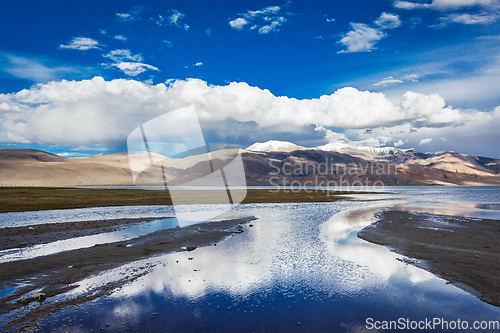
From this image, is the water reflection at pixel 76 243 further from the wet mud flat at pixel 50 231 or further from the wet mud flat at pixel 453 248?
the wet mud flat at pixel 453 248

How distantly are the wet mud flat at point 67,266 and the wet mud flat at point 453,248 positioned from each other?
1524cm

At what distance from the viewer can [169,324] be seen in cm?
1026

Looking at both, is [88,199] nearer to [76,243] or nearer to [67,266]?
[76,243]

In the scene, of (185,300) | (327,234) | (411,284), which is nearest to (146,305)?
(185,300)

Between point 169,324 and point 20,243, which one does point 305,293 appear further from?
point 20,243

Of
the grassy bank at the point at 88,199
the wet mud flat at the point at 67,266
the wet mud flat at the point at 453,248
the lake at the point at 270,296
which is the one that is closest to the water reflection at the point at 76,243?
the lake at the point at 270,296

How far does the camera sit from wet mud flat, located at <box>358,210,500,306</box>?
14.1m

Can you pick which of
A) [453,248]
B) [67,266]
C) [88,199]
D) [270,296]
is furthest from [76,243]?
[88,199]

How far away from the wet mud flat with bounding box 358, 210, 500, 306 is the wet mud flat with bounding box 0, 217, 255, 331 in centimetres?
1524

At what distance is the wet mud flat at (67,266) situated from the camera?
442 inches

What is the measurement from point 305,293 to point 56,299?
36.4ft

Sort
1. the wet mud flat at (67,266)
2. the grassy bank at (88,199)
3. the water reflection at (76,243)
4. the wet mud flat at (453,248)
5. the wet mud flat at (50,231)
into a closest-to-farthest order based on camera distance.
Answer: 1. the wet mud flat at (67,266)
2. the wet mud flat at (453,248)
3. the water reflection at (76,243)
4. the wet mud flat at (50,231)
5. the grassy bank at (88,199)

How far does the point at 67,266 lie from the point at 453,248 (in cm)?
2626

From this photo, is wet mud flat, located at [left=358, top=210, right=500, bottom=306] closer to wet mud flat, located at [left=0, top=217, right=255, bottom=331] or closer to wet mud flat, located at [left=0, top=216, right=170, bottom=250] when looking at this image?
wet mud flat, located at [left=0, top=217, right=255, bottom=331]
